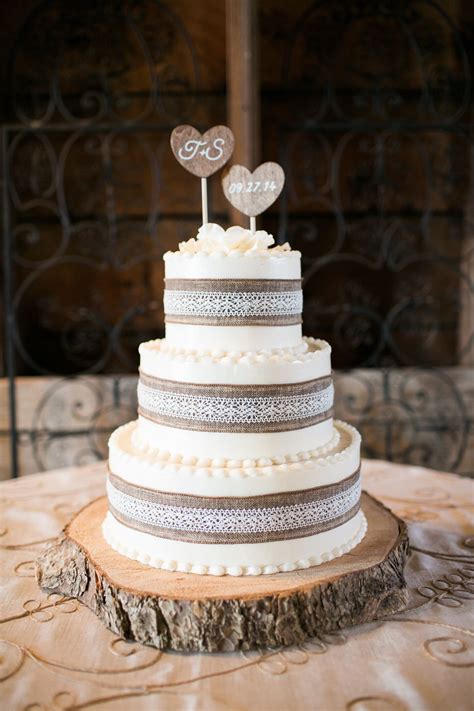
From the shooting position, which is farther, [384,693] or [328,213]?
[328,213]

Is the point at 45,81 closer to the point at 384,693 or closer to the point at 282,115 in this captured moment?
the point at 282,115

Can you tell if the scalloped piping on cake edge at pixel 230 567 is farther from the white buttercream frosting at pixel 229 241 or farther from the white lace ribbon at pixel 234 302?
the white buttercream frosting at pixel 229 241

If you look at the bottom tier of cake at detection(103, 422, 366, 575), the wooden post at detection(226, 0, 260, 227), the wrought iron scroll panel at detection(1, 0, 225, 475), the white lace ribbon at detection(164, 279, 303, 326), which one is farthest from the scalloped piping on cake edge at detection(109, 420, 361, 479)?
the wrought iron scroll panel at detection(1, 0, 225, 475)

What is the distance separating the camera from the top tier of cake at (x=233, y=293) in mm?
1373

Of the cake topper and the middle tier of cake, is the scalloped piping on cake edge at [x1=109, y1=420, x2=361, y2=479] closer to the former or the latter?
the middle tier of cake

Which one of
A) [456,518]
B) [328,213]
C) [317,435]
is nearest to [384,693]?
[317,435]

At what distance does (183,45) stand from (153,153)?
0.55 m

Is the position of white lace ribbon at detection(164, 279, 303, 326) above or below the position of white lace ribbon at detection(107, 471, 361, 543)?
above

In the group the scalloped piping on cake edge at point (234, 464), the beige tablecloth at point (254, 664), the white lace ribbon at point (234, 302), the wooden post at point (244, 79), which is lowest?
the beige tablecloth at point (254, 664)

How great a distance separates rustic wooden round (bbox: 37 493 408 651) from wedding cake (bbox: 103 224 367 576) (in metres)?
0.05

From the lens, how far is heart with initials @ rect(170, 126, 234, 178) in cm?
152

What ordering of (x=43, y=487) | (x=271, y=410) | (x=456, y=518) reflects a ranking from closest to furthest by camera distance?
(x=271, y=410)
(x=456, y=518)
(x=43, y=487)

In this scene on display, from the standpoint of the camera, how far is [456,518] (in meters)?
1.81

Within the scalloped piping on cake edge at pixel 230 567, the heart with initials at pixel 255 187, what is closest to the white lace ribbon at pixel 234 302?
the heart with initials at pixel 255 187
